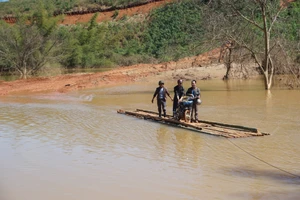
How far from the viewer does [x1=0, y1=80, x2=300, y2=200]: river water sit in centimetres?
718

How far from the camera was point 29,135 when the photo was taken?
12555 mm

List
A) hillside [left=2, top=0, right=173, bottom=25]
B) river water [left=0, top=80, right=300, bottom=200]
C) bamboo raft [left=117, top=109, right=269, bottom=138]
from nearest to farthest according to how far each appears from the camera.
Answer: river water [left=0, top=80, right=300, bottom=200] → bamboo raft [left=117, top=109, right=269, bottom=138] → hillside [left=2, top=0, right=173, bottom=25]

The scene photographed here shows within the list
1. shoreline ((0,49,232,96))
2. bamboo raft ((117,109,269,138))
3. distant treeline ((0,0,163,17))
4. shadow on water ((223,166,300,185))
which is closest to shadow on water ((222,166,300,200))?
shadow on water ((223,166,300,185))

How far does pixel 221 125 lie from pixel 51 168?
5704 millimetres

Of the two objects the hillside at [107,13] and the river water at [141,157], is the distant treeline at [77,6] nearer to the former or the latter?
the hillside at [107,13]

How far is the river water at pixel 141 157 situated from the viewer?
7184 millimetres

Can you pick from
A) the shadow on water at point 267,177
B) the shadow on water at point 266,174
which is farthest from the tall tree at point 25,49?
the shadow on water at point 267,177

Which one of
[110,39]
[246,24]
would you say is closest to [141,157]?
[246,24]

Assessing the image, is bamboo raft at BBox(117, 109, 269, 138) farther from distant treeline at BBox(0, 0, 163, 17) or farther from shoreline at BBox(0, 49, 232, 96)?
distant treeline at BBox(0, 0, 163, 17)

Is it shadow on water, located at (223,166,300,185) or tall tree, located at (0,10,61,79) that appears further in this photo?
tall tree, located at (0,10,61,79)

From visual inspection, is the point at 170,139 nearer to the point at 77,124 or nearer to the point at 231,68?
the point at 77,124

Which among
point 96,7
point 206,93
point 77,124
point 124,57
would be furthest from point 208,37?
point 96,7

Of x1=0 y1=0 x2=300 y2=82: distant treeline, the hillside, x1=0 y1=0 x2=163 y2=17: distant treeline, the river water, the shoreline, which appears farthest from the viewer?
x1=0 y1=0 x2=163 y2=17: distant treeline

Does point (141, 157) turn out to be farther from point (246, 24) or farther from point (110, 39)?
point (110, 39)
